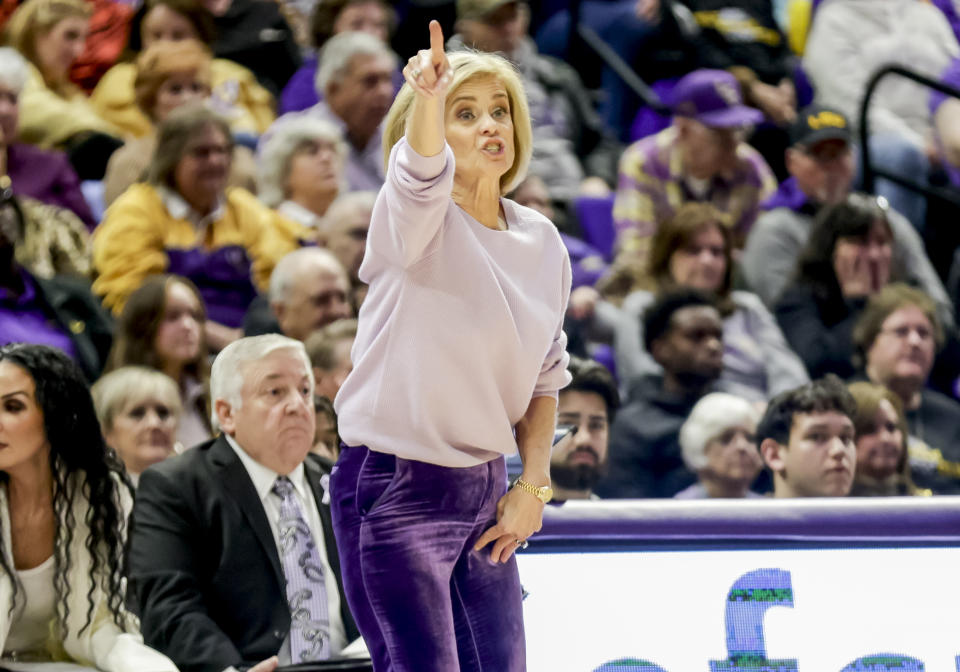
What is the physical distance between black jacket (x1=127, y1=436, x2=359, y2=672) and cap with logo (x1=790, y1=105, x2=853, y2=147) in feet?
12.6

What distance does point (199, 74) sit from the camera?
246 inches

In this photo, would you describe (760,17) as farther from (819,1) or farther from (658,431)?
(658,431)

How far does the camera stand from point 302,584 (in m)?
3.75

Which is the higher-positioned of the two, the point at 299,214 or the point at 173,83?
the point at 173,83

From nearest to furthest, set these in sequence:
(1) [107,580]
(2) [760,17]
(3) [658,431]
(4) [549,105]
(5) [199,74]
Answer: (1) [107,580] → (3) [658,431] → (5) [199,74] → (4) [549,105] → (2) [760,17]

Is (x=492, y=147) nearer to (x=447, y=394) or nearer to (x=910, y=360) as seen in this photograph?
(x=447, y=394)

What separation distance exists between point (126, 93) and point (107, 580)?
3507mm

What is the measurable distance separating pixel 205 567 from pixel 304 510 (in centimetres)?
30

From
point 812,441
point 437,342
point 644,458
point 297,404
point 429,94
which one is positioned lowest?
point 644,458

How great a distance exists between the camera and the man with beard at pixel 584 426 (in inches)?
195

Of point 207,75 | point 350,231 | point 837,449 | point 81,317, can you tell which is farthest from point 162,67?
point 837,449

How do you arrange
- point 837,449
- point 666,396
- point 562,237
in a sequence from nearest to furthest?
1. point 837,449
2. point 666,396
3. point 562,237

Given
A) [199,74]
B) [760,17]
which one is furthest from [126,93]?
[760,17]

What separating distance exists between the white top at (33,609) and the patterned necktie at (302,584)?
1.87 feet
